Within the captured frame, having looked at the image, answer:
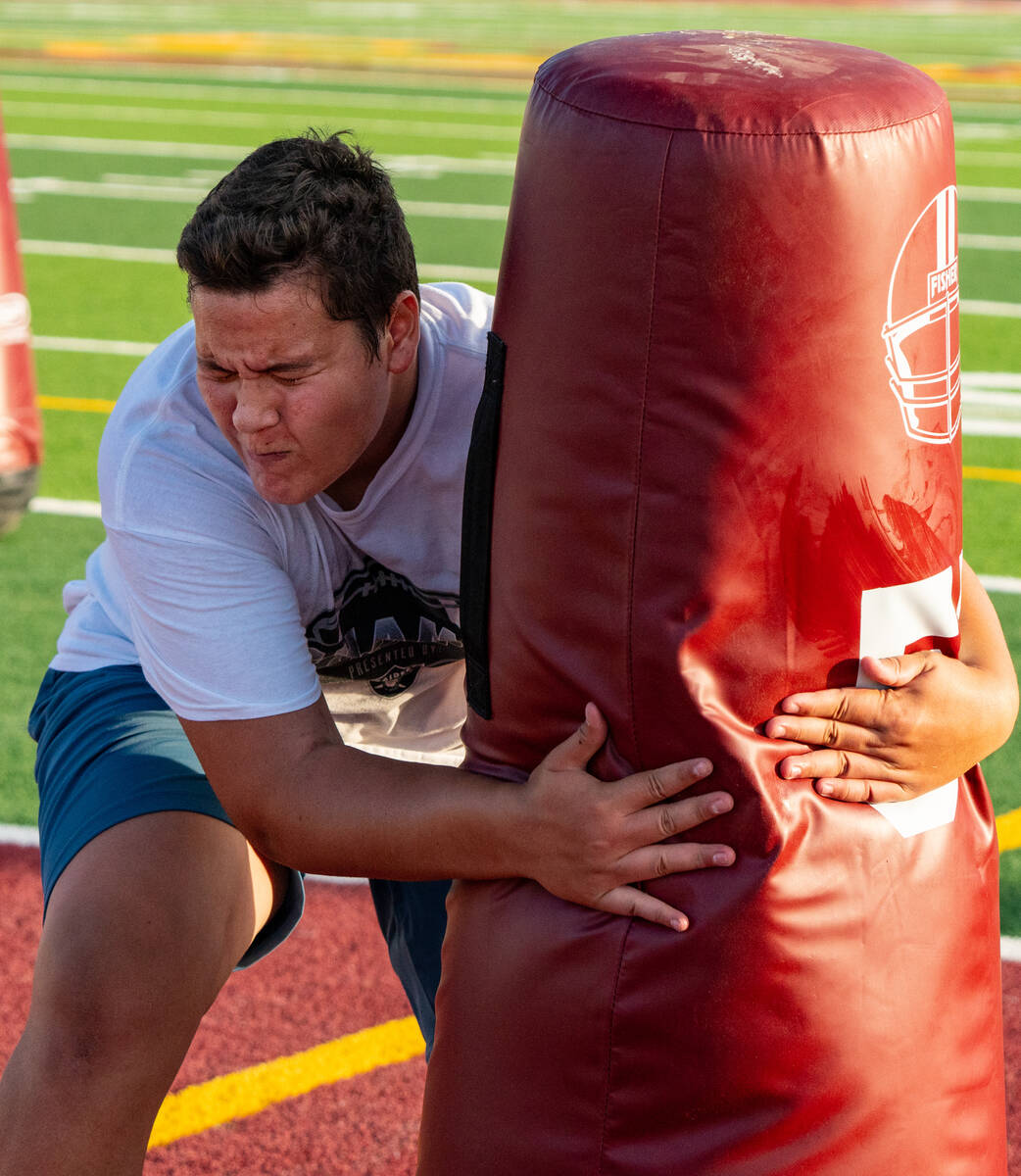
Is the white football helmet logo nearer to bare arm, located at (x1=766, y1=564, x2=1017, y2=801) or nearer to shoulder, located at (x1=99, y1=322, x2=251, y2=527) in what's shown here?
bare arm, located at (x1=766, y1=564, x2=1017, y2=801)

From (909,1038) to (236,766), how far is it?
813 millimetres

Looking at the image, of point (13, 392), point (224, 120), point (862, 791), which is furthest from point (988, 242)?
point (862, 791)

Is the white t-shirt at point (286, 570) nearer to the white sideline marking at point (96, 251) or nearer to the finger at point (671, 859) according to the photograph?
the finger at point (671, 859)

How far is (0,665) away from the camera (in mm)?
4414

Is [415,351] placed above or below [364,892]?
above

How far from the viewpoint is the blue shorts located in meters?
2.16

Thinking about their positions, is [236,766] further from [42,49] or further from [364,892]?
[42,49]

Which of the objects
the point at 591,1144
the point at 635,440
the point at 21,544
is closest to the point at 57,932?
the point at 591,1144

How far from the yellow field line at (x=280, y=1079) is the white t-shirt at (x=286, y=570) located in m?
0.64

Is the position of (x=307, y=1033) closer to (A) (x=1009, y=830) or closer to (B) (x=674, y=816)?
(B) (x=674, y=816)

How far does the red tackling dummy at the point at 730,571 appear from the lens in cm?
157

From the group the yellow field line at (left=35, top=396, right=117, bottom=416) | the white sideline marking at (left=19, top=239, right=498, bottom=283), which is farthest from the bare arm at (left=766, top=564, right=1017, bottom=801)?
the white sideline marking at (left=19, top=239, right=498, bottom=283)

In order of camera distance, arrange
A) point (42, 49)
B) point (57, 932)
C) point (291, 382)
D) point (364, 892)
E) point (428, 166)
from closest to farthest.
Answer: point (291, 382) → point (57, 932) → point (364, 892) → point (428, 166) → point (42, 49)

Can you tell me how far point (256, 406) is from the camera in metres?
1.86
